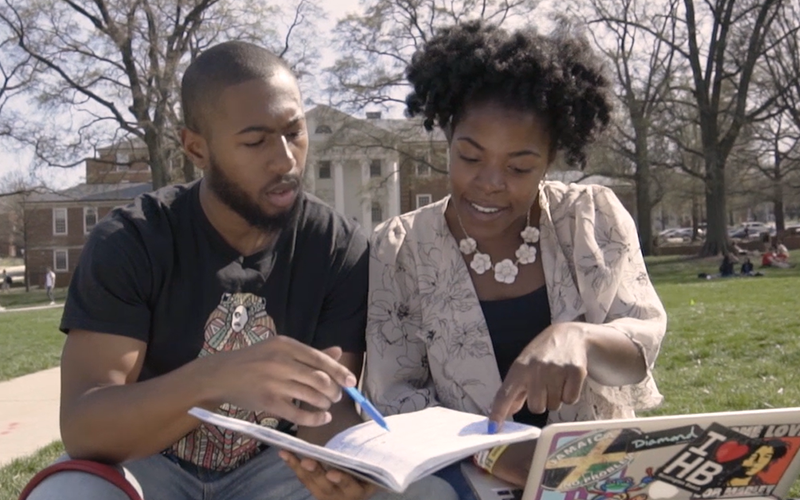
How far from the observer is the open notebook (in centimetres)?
165

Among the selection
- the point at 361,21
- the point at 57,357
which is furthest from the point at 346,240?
the point at 361,21

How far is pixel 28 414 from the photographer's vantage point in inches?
267

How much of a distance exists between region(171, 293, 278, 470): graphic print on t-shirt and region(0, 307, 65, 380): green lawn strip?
734 cm

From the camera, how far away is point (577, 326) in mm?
2193

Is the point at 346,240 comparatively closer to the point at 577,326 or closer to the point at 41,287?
the point at 577,326

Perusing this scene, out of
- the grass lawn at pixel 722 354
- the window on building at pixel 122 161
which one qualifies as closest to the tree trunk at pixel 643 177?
the grass lawn at pixel 722 354

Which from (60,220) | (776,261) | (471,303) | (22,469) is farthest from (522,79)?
(60,220)

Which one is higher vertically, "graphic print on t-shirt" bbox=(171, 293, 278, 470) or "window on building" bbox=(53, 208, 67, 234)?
"window on building" bbox=(53, 208, 67, 234)

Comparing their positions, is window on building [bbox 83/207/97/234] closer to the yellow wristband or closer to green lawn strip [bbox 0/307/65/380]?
green lawn strip [bbox 0/307/65/380]

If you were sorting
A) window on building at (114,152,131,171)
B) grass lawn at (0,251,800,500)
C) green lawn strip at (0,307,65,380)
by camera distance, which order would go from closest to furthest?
1. grass lawn at (0,251,800,500)
2. green lawn strip at (0,307,65,380)
3. window on building at (114,152,131,171)

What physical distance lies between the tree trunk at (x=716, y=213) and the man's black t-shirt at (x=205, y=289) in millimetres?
30805

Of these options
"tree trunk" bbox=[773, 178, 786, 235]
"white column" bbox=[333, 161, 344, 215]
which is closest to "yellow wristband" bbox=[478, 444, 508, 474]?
"tree trunk" bbox=[773, 178, 786, 235]

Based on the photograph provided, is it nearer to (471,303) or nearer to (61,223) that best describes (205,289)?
(471,303)

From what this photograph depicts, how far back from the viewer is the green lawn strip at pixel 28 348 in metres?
9.74
